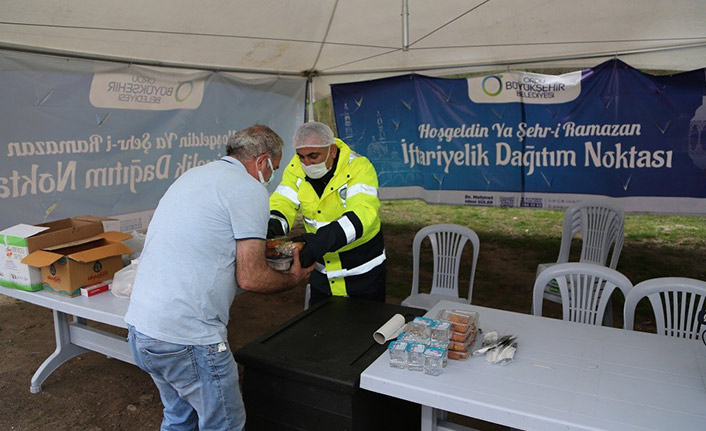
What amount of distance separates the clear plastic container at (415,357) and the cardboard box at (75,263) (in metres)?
1.97

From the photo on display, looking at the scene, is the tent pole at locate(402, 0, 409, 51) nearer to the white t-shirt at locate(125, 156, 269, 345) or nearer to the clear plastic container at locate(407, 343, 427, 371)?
the white t-shirt at locate(125, 156, 269, 345)

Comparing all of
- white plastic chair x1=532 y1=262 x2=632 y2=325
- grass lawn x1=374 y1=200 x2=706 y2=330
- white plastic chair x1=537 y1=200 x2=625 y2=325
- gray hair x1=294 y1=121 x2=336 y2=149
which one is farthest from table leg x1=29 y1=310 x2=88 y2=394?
white plastic chair x1=537 y1=200 x2=625 y2=325

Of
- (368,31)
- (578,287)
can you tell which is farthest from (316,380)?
(368,31)

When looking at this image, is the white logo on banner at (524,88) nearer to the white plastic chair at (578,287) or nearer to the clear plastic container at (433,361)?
the white plastic chair at (578,287)

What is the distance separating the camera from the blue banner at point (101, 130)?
147 inches

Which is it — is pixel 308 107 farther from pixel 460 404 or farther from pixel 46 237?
pixel 460 404

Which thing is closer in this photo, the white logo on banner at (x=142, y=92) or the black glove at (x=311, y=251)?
the black glove at (x=311, y=251)

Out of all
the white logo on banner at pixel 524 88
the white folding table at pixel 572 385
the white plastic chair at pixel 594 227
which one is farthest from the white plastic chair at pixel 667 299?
the white logo on banner at pixel 524 88

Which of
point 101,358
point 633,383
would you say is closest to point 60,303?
point 101,358

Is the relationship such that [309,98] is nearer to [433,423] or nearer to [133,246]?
[133,246]

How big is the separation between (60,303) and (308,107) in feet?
14.3

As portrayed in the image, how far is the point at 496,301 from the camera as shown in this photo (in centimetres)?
502

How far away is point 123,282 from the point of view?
9.28 ft

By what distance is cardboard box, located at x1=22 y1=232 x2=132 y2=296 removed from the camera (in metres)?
2.82
